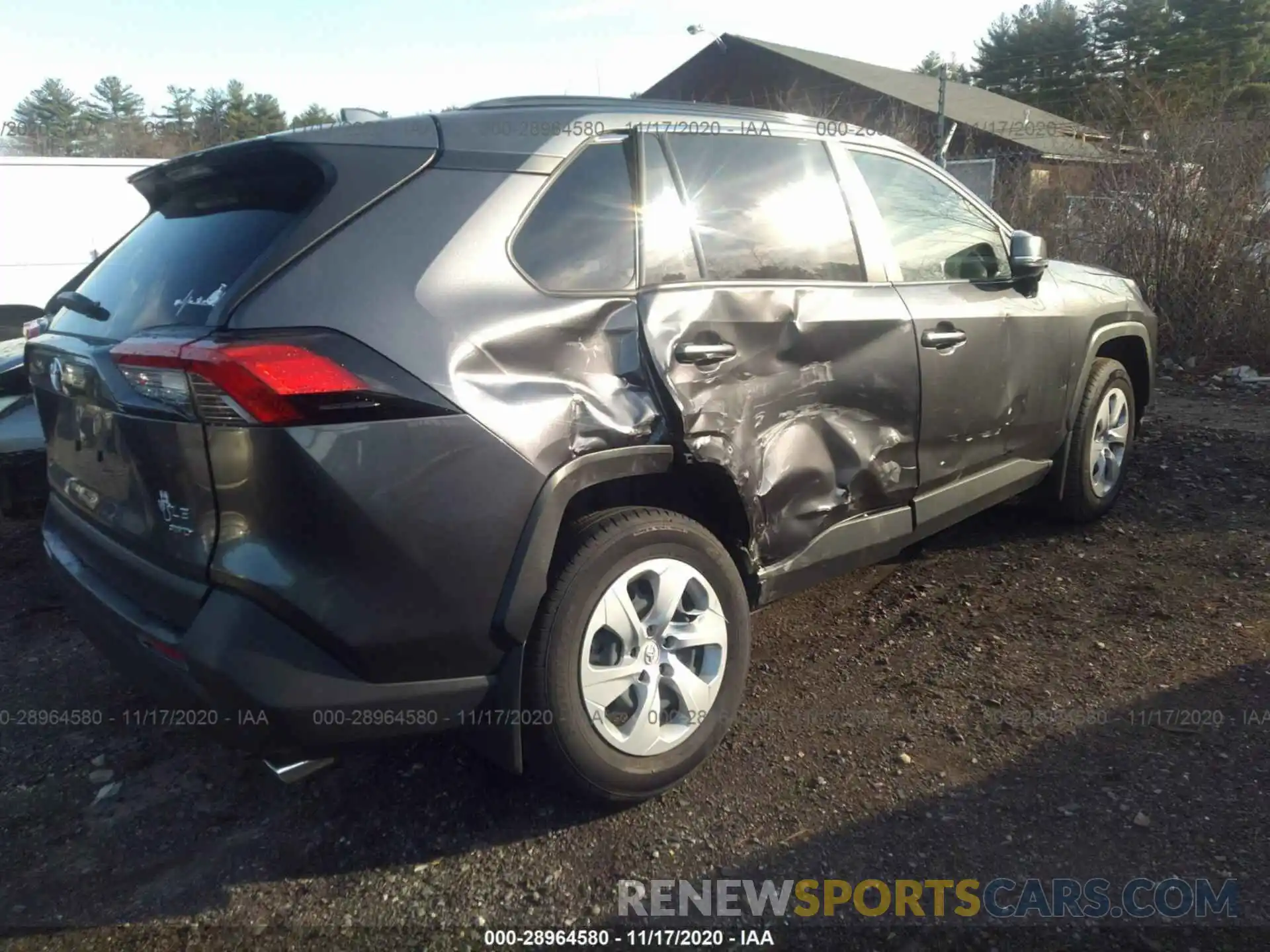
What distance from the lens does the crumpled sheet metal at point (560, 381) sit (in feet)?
7.44

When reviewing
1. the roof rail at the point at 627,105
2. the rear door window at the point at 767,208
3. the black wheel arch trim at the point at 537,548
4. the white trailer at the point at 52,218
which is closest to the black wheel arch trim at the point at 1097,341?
the rear door window at the point at 767,208

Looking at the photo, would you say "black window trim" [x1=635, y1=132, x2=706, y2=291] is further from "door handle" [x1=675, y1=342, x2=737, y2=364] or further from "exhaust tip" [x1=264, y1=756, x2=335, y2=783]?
"exhaust tip" [x1=264, y1=756, x2=335, y2=783]

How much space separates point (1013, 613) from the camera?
391cm

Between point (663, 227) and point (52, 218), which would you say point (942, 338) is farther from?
point (52, 218)

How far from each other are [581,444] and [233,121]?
50793 millimetres

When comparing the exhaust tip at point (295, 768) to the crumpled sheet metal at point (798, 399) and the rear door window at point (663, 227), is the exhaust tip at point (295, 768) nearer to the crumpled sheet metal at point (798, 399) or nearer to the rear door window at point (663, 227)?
the crumpled sheet metal at point (798, 399)

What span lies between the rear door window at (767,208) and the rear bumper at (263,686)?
1.53m

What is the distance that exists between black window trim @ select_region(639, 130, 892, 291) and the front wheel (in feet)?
2.32

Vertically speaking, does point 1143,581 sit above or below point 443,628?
below

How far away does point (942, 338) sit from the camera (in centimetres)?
353

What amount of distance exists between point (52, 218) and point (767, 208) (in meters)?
11.7

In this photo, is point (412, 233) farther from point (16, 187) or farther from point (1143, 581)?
point (16, 187)

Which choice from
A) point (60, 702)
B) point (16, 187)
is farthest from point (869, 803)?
point (16, 187)

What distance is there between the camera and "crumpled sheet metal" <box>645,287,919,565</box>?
9.00ft
